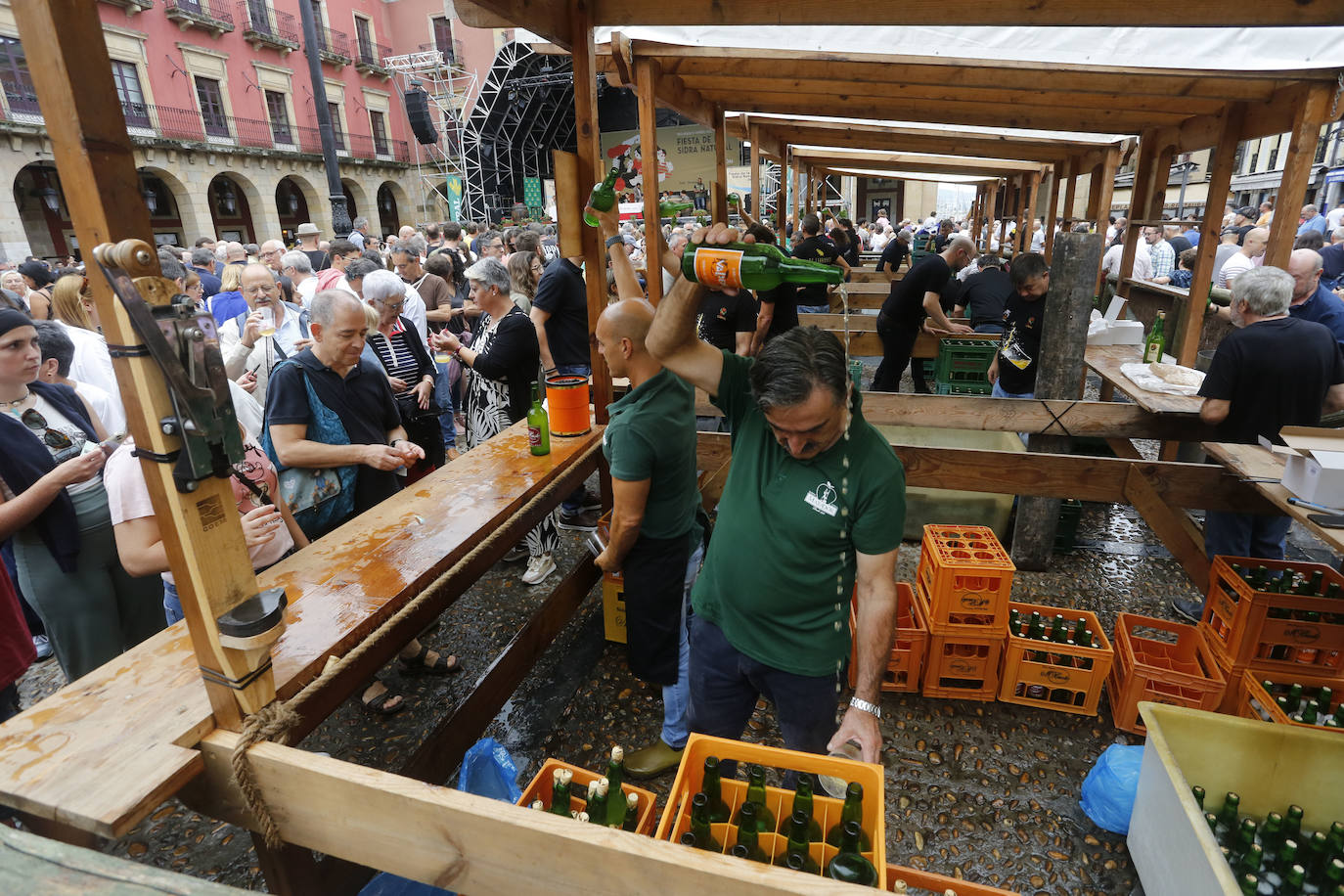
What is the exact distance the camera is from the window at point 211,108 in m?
24.0

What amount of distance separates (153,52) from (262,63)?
4570 mm

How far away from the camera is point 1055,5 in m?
2.71

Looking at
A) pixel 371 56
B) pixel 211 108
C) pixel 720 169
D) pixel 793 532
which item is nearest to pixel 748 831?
pixel 793 532

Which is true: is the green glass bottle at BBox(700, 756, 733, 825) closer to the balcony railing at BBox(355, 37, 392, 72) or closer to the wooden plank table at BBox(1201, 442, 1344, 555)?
the wooden plank table at BBox(1201, 442, 1344, 555)

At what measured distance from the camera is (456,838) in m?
1.31

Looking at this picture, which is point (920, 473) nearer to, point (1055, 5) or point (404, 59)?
point (1055, 5)

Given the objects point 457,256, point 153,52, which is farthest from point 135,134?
point 457,256

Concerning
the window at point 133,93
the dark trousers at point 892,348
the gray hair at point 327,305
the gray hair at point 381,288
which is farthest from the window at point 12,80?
the dark trousers at point 892,348

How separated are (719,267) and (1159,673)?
2.89 meters

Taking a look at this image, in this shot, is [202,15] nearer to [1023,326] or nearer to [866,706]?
[1023,326]

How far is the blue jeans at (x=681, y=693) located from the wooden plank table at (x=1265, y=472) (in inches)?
89.5

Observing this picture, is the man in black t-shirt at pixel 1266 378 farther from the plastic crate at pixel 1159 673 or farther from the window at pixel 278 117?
the window at pixel 278 117

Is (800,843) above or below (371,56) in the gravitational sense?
below

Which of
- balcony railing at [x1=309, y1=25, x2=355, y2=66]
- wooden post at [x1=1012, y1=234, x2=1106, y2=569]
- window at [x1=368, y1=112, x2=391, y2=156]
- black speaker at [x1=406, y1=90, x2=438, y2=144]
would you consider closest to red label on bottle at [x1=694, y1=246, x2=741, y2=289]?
wooden post at [x1=1012, y1=234, x2=1106, y2=569]
